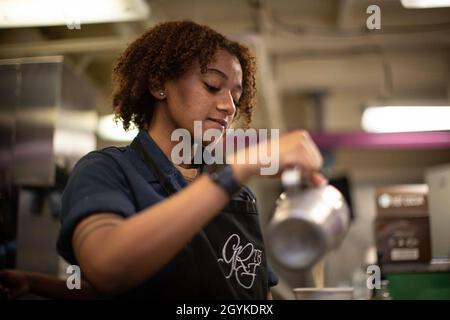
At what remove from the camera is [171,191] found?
Result: 3.22 ft

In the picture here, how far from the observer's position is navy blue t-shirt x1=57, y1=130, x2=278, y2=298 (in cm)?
80

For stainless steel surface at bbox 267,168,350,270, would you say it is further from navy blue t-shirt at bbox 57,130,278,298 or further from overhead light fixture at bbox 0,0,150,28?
overhead light fixture at bbox 0,0,150,28

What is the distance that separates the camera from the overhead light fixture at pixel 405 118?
3451mm

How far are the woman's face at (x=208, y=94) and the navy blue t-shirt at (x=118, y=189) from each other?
0.34ft

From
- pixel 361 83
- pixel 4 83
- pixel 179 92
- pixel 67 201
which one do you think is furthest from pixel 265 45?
pixel 67 201

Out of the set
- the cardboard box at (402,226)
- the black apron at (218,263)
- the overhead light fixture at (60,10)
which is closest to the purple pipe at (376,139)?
the cardboard box at (402,226)

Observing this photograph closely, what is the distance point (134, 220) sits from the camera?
73 cm

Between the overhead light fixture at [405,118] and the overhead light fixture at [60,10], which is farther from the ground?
the overhead light fixture at [60,10]

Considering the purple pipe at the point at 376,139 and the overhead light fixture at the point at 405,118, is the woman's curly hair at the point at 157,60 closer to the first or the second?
the purple pipe at the point at 376,139

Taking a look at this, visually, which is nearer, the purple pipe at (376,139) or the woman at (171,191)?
the woman at (171,191)

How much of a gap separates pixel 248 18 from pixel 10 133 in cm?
185

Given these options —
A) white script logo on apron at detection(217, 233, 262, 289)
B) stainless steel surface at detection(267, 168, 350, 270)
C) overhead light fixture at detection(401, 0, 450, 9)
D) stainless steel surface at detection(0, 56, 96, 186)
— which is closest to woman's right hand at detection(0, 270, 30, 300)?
white script logo on apron at detection(217, 233, 262, 289)

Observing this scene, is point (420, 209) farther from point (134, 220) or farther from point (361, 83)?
point (361, 83)
